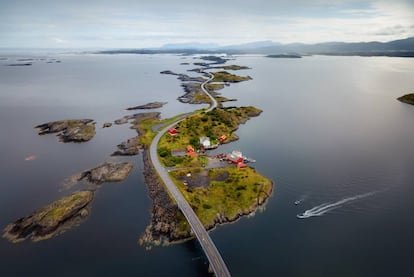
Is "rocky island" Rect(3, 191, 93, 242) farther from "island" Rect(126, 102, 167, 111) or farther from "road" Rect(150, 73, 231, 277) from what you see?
"island" Rect(126, 102, 167, 111)

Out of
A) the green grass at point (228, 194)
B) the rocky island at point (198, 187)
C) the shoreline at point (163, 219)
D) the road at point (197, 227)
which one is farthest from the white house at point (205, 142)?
the shoreline at point (163, 219)

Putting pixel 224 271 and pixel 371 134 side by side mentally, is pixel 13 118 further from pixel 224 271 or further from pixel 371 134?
pixel 371 134

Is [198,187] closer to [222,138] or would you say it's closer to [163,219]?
[163,219]

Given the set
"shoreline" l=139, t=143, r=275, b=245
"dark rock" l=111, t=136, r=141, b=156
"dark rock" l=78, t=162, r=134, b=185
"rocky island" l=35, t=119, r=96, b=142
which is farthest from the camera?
"rocky island" l=35, t=119, r=96, b=142

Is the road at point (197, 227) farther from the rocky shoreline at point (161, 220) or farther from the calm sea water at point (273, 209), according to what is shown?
the calm sea water at point (273, 209)

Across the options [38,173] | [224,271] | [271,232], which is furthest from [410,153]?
[38,173]

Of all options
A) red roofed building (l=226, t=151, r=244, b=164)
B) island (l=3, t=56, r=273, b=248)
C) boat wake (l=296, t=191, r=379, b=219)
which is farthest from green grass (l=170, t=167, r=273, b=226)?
boat wake (l=296, t=191, r=379, b=219)
